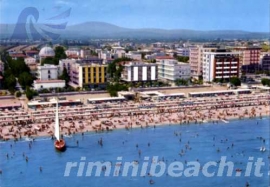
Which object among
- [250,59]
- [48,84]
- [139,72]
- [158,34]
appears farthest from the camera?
[158,34]

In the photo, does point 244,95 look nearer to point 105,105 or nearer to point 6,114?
point 105,105

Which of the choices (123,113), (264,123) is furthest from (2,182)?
(264,123)

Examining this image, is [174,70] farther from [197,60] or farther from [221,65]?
[197,60]

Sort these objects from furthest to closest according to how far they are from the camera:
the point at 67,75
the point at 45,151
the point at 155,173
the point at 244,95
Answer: the point at 67,75 → the point at 244,95 → the point at 45,151 → the point at 155,173

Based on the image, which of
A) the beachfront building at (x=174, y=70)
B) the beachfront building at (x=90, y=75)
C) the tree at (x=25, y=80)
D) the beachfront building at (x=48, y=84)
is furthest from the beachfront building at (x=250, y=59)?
the tree at (x=25, y=80)

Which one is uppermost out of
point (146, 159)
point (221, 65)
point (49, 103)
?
point (221, 65)

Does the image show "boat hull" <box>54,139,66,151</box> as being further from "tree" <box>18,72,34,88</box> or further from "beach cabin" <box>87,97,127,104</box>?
"tree" <box>18,72,34,88</box>

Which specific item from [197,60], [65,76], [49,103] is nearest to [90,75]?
[65,76]

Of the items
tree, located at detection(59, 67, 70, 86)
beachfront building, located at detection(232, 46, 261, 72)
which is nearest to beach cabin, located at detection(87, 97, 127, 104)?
tree, located at detection(59, 67, 70, 86)
